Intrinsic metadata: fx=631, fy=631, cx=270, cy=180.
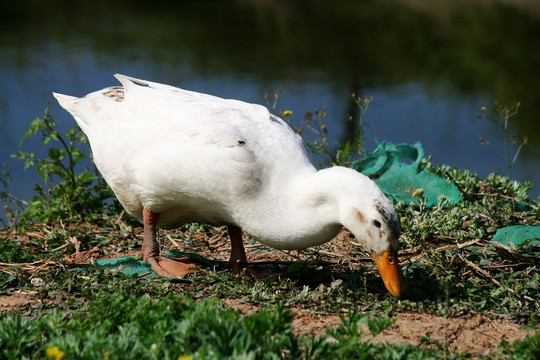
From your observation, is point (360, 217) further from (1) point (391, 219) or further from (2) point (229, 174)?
(2) point (229, 174)

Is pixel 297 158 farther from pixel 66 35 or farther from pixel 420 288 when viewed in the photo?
pixel 66 35

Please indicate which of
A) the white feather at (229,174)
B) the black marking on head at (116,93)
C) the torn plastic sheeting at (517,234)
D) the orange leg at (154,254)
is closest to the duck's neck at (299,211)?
the white feather at (229,174)

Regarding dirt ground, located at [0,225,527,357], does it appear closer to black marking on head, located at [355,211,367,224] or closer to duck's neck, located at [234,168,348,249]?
duck's neck, located at [234,168,348,249]

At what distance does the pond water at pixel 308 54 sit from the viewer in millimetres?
10352

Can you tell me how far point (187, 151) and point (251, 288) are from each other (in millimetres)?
937

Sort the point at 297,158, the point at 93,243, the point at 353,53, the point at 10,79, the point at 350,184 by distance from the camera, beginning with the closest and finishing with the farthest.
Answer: the point at 350,184 → the point at 297,158 → the point at 93,243 → the point at 10,79 → the point at 353,53

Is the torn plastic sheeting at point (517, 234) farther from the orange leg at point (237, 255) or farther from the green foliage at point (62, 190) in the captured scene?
the green foliage at point (62, 190)

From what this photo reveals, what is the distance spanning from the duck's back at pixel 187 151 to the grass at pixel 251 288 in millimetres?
539

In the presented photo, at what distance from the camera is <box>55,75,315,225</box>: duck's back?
3768mm

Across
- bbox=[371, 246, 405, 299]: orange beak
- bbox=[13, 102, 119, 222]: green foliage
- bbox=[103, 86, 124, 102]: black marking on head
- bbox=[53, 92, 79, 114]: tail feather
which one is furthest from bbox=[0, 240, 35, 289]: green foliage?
bbox=[371, 246, 405, 299]: orange beak

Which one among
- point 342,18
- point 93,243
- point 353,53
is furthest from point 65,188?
point 342,18

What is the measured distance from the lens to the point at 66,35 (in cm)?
1433

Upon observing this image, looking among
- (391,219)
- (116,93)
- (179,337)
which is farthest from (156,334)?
(116,93)

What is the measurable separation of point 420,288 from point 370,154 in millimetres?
2165
